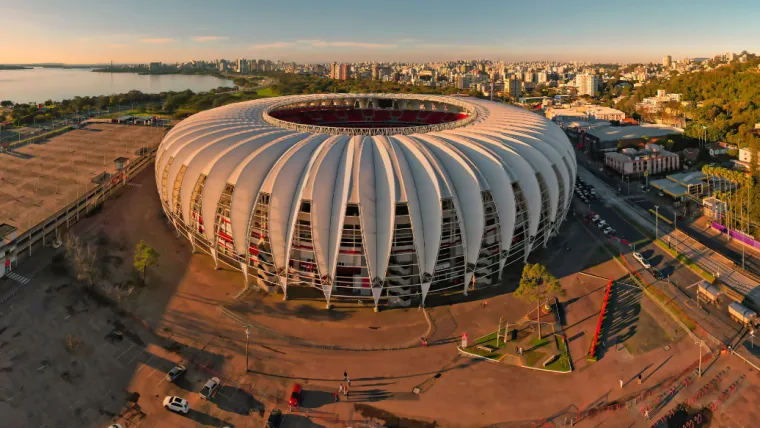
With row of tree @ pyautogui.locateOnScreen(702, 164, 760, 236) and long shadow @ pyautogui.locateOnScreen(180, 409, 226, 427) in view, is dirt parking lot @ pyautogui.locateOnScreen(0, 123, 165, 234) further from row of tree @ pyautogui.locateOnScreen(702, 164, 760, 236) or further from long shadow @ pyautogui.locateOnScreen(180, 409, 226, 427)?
row of tree @ pyautogui.locateOnScreen(702, 164, 760, 236)

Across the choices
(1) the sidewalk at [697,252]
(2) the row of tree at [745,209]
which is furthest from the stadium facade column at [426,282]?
(2) the row of tree at [745,209]

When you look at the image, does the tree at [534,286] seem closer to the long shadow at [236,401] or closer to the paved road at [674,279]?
the paved road at [674,279]

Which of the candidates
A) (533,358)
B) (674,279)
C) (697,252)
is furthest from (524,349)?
(697,252)

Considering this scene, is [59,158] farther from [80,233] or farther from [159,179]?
[159,179]

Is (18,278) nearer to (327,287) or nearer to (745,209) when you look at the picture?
(327,287)

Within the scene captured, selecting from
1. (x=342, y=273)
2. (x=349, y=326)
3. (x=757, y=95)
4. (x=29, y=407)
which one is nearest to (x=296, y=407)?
(x=349, y=326)
